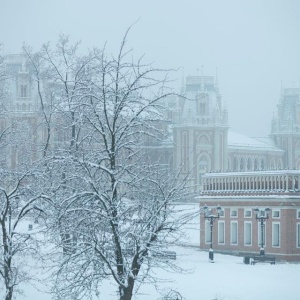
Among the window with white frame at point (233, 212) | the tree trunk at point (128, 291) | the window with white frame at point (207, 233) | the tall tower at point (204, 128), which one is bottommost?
the window with white frame at point (207, 233)

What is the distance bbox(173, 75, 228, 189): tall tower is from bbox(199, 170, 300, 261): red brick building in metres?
45.0

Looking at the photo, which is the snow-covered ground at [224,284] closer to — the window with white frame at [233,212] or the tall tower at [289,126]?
the window with white frame at [233,212]

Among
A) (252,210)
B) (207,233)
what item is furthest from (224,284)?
(207,233)

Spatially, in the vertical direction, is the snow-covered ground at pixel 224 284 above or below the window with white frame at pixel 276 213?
below

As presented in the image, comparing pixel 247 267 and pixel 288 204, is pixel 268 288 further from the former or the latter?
pixel 288 204

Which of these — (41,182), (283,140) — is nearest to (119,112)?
(41,182)

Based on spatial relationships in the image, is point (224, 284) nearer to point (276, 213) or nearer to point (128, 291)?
point (128, 291)

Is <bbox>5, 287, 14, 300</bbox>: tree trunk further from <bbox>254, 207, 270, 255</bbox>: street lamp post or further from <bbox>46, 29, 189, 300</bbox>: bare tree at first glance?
<bbox>254, 207, 270, 255</bbox>: street lamp post

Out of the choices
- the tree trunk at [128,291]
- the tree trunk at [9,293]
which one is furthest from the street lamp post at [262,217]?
the tree trunk at [128,291]

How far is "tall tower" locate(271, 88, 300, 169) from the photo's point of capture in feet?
297

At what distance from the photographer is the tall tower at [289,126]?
3561 inches

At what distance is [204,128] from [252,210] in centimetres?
4881

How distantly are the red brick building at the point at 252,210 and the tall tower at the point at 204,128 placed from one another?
4504cm

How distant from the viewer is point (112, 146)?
580 inches
